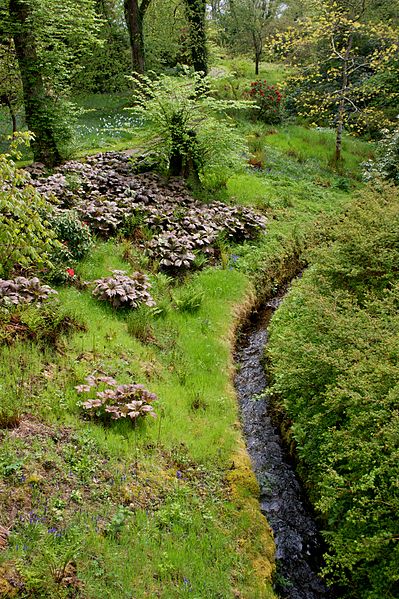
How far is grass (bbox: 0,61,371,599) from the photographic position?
4047mm

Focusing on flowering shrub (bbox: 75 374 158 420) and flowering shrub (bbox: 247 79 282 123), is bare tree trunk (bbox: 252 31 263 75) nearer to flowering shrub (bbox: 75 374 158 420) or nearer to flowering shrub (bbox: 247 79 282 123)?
flowering shrub (bbox: 247 79 282 123)

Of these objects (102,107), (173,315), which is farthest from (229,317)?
(102,107)

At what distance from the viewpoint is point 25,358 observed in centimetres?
597

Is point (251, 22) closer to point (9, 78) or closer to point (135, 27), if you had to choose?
point (135, 27)

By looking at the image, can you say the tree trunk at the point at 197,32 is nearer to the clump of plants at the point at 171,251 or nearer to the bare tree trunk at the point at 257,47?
the bare tree trunk at the point at 257,47

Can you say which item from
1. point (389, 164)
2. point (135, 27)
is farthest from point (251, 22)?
point (389, 164)

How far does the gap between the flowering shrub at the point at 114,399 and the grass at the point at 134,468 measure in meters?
0.18

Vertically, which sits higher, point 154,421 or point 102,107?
point 102,107

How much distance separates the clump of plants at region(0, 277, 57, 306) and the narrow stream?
376cm

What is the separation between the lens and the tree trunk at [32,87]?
1120 cm

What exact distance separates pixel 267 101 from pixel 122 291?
17679 millimetres

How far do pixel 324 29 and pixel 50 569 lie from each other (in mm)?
20423

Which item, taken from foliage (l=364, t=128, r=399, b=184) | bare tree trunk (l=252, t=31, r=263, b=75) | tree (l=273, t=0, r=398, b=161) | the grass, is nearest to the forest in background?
the grass

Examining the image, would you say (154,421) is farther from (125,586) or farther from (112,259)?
(112,259)
